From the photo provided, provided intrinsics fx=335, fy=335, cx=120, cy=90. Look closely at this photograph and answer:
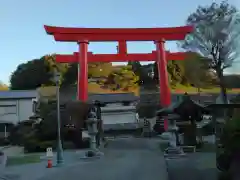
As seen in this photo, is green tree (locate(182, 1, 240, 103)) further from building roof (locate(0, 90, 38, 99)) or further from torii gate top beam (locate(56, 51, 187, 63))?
building roof (locate(0, 90, 38, 99))

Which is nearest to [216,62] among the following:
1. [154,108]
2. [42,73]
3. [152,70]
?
[154,108]

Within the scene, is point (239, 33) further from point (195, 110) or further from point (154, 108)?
point (154, 108)

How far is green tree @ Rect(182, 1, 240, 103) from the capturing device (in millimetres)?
25922

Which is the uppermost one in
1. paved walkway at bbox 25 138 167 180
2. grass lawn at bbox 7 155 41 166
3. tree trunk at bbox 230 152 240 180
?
tree trunk at bbox 230 152 240 180

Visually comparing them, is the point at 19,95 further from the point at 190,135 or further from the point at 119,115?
the point at 190,135

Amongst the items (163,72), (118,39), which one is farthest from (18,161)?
(163,72)

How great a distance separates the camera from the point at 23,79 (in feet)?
183

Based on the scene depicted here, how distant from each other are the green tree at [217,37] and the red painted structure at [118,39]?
211cm

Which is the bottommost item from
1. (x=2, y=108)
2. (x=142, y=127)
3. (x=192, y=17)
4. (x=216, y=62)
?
(x=142, y=127)

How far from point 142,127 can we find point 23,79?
27305mm

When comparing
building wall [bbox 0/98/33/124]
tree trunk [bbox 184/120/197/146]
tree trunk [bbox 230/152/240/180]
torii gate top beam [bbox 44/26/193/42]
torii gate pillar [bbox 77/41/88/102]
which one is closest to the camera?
tree trunk [bbox 230/152/240/180]

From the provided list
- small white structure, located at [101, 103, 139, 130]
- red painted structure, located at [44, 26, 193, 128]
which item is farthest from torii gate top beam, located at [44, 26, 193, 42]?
small white structure, located at [101, 103, 139, 130]

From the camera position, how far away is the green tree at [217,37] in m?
25.9

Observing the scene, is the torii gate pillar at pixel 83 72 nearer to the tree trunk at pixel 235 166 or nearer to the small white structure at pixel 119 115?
the small white structure at pixel 119 115
